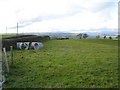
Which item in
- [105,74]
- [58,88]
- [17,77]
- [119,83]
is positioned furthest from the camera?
[105,74]

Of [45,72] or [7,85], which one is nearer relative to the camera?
[7,85]

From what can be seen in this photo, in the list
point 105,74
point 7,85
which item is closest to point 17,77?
point 7,85

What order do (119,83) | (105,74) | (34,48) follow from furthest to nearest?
(34,48) → (105,74) → (119,83)

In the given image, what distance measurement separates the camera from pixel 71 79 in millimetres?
8906

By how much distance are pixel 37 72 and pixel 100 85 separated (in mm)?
3002

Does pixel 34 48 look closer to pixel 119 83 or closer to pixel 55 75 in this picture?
pixel 55 75

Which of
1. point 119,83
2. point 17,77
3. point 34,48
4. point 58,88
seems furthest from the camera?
point 34,48

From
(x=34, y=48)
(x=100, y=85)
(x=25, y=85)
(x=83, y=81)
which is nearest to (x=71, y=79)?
(x=83, y=81)

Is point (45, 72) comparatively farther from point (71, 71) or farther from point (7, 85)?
point (7, 85)

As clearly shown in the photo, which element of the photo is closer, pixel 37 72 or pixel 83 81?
pixel 83 81

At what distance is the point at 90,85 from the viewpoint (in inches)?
319

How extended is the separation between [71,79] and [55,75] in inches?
34.8

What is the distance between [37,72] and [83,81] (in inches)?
89.5

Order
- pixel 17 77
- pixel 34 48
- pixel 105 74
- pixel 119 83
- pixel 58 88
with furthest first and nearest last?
pixel 34 48, pixel 105 74, pixel 17 77, pixel 119 83, pixel 58 88
